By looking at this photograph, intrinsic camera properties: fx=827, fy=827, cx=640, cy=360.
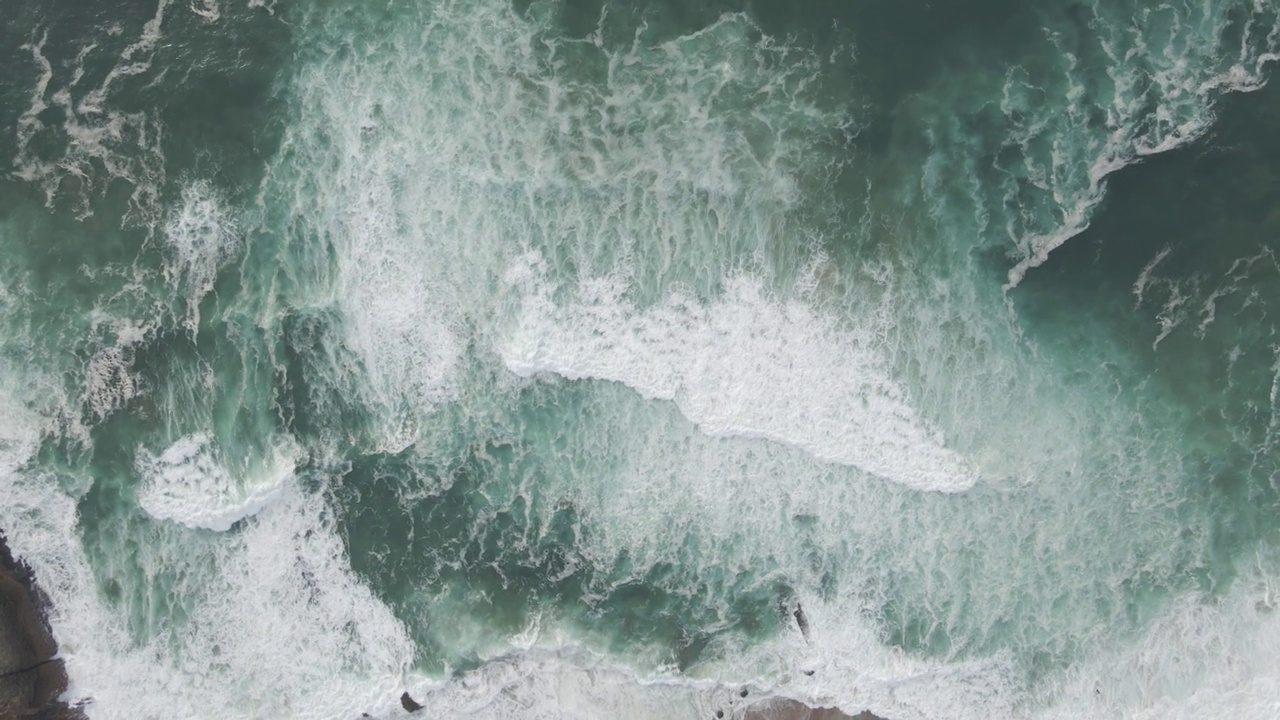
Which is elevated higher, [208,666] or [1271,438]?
[1271,438]

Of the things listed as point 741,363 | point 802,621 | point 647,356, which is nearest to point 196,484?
point 647,356

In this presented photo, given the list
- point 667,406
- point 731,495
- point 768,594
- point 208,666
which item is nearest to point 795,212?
point 667,406

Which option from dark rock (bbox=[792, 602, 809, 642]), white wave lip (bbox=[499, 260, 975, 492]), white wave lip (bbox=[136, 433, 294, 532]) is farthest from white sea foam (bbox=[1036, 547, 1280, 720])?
white wave lip (bbox=[136, 433, 294, 532])

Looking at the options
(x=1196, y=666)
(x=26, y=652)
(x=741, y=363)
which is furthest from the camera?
(x=1196, y=666)

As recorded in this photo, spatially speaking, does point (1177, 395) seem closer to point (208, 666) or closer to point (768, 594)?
point (768, 594)

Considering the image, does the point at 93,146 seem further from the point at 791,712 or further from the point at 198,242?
the point at 791,712

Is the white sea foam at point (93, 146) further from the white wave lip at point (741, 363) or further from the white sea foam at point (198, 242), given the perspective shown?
the white wave lip at point (741, 363)
